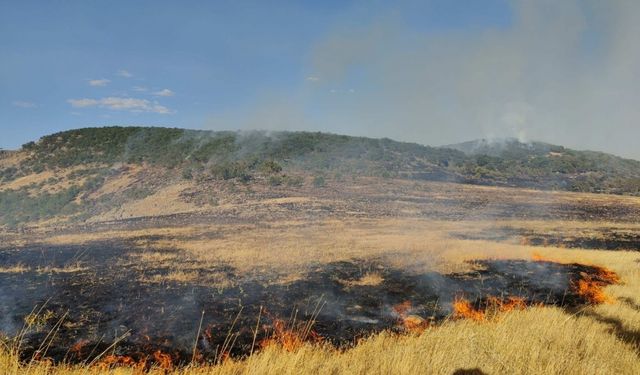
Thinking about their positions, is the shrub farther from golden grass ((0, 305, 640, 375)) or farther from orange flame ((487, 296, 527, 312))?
golden grass ((0, 305, 640, 375))

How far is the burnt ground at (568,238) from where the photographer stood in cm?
2058

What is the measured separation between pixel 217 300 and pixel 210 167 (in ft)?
124

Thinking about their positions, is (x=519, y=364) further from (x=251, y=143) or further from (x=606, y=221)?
(x=251, y=143)

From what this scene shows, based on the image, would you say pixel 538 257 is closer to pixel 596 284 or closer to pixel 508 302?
pixel 596 284

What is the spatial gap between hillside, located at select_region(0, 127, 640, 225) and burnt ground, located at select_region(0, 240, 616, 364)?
71.8 ft

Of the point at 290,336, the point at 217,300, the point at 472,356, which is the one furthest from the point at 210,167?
the point at 472,356

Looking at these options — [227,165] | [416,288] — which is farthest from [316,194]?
[416,288]

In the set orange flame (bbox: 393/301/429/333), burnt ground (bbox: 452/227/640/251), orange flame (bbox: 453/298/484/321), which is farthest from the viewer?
burnt ground (bbox: 452/227/640/251)

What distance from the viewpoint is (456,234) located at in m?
22.6

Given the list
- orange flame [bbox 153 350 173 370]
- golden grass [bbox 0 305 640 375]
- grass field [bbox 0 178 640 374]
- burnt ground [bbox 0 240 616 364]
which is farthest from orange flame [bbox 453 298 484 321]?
orange flame [bbox 153 350 173 370]

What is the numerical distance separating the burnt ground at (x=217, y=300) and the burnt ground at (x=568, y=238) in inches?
238

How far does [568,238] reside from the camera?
22.3 meters

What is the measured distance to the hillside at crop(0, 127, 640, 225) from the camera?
4059 centimetres

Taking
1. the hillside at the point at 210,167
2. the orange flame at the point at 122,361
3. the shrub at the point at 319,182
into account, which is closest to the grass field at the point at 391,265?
the orange flame at the point at 122,361
